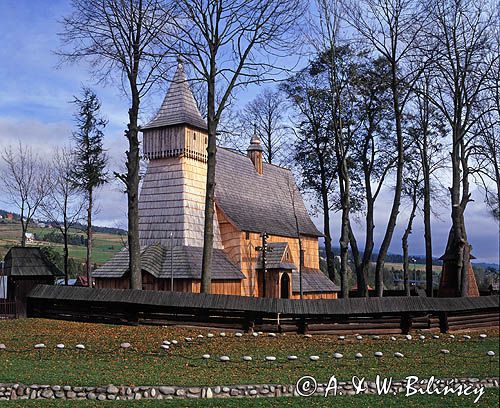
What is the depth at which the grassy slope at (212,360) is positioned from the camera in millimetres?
10750

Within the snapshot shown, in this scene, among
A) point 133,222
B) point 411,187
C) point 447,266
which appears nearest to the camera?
point 133,222

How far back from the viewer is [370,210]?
26.6m

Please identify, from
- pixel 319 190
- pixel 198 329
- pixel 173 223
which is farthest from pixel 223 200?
pixel 198 329

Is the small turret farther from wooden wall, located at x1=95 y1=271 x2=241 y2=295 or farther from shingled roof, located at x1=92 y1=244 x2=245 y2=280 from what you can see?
wooden wall, located at x1=95 y1=271 x2=241 y2=295

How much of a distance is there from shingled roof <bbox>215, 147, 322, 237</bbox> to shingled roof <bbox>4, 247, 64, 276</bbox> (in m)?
9.57

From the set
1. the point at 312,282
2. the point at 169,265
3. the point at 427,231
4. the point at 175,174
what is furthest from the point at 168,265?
the point at 427,231

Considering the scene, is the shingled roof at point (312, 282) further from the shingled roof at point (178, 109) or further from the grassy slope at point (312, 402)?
the grassy slope at point (312, 402)

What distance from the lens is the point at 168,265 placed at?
25562 millimetres

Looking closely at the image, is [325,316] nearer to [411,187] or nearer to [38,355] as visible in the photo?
[38,355]


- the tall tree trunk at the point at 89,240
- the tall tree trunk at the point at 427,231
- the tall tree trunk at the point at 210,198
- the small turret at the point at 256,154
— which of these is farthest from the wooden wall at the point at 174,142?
the tall tree trunk at the point at 427,231

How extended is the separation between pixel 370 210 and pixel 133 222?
1176 centimetres

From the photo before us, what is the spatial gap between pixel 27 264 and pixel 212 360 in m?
11.9

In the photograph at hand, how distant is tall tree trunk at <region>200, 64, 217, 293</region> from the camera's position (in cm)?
1919

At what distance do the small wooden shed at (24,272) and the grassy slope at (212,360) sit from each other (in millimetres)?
4368
